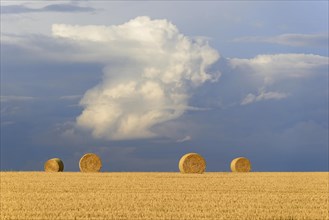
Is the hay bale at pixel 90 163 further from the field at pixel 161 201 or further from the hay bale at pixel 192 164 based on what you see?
the field at pixel 161 201

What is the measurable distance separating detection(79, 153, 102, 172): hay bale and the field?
1129 cm

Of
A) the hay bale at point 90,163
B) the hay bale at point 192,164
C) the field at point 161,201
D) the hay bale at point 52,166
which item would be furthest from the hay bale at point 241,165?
the field at point 161,201

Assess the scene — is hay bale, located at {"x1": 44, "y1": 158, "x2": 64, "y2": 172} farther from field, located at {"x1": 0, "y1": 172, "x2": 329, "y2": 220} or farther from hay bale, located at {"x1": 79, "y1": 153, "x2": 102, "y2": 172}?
field, located at {"x1": 0, "y1": 172, "x2": 329, "y2": 220}

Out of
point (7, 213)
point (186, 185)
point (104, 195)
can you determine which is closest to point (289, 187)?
point (186, 185)

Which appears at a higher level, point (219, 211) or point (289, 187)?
point (289, 187)

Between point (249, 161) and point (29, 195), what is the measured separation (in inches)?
841

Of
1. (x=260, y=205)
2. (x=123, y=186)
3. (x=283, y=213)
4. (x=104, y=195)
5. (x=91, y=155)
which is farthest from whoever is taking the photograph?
(x=91, y=155)

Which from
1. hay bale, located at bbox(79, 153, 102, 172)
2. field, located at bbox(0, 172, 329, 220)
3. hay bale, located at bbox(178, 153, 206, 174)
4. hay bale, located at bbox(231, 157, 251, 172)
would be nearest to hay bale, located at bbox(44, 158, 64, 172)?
hay bale, located at bbox(79, 153, 102, 172)

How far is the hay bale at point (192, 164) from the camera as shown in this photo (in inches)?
1451

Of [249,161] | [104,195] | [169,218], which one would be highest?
[249,161]

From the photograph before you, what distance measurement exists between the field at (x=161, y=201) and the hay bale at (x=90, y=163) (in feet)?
37.0

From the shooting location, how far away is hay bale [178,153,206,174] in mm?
36862

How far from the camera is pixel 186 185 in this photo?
26250 millimetres

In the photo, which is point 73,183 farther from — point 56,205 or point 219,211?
point 219,211
